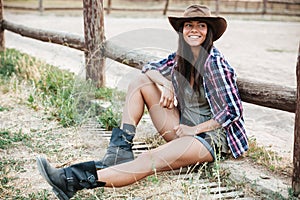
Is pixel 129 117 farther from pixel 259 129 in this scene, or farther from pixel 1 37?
pixel 1 37

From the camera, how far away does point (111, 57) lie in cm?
468

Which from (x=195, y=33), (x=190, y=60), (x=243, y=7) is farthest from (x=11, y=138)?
(x=243, y=7)

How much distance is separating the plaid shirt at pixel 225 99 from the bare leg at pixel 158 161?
0.66 ft

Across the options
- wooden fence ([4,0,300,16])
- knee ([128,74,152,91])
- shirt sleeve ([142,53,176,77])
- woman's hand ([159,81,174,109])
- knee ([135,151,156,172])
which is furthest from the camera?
wooden fence ([4,0,300,16])

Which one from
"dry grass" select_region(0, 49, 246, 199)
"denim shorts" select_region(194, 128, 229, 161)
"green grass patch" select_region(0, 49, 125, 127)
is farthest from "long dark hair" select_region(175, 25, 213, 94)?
"green grass patch" select_region(0, 49, 125, 127)

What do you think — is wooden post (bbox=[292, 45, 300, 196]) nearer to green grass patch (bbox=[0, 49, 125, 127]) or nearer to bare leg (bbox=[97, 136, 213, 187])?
bare leg (bbox=[97, 136, 213, 187])

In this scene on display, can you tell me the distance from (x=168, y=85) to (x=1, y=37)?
5.11 meters

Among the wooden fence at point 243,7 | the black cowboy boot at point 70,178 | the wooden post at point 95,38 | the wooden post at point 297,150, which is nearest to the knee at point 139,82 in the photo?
the black cowboy boot at point 70,178

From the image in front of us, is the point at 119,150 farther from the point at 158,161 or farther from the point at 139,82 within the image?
the point at 139,82

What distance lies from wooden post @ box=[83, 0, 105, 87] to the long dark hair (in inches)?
73.7

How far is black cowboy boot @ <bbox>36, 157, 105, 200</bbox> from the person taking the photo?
98.8 inches

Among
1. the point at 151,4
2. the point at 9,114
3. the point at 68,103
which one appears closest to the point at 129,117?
the point at 68,103

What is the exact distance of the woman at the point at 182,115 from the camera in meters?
2.58

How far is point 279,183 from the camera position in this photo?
2734mm
